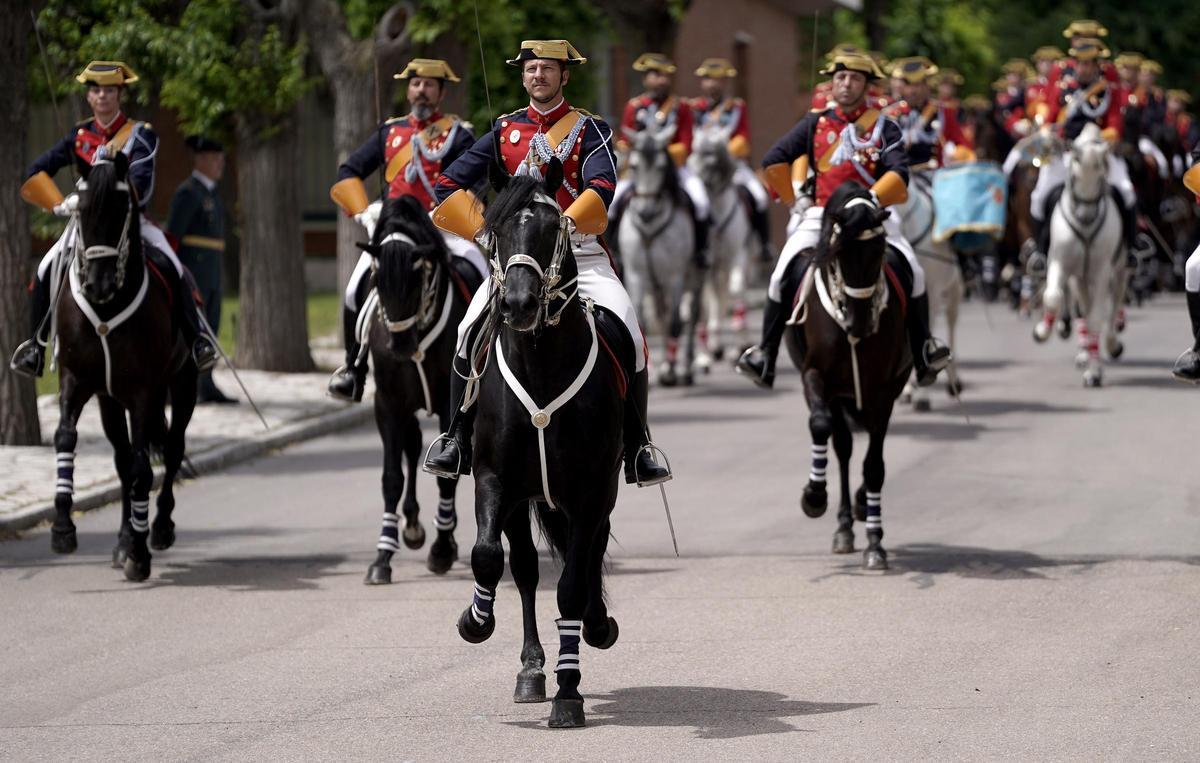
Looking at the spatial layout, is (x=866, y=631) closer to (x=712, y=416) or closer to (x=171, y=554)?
(x=171, y=554)

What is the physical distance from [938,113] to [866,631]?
11.8 metres

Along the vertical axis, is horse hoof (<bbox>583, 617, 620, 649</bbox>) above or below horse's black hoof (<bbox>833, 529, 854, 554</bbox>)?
above

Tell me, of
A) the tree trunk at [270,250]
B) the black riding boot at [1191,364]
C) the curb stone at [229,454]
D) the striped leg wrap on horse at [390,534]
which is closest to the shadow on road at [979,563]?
the black riding boot at [1191,364]

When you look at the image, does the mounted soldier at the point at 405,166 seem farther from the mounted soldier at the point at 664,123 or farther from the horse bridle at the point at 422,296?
the mounted soldier at the point at 664,123

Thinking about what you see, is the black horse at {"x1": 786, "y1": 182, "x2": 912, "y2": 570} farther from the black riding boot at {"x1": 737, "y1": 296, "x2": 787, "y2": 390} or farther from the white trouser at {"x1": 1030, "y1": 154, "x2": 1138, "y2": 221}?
the white trouser at {"x1": 1030, "y1": 154, "x2": 1138, "y2": 221}

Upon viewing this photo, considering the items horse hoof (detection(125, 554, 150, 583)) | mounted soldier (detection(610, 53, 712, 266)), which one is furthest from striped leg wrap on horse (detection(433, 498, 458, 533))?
mounted soldier (detection(610, 53, 712, 266))

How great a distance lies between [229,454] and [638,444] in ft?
26.8

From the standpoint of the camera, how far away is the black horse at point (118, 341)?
34.7 ft

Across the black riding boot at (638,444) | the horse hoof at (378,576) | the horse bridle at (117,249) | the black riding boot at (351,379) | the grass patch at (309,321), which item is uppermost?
the horse bridle at (117,249)

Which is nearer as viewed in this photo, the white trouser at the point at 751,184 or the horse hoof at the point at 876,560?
the horse hoof at the point at 876,560

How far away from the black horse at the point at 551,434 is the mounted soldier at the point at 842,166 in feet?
13.7

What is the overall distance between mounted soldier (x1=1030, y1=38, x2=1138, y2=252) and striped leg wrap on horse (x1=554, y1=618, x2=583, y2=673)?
13522mm

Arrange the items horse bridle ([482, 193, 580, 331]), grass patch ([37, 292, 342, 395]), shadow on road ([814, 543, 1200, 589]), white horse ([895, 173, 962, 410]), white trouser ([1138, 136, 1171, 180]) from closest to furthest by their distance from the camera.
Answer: horse bridle ([482, 193, 580, 331]) → shadow on road ([814, 543, 1200, 589]) → white horse ([895, 173, 962, 410]) → grass patch ([37, 292, 342, 395]) → white trouser ([1138, 136, 1171, 180])

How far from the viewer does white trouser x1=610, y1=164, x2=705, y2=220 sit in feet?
69.8
